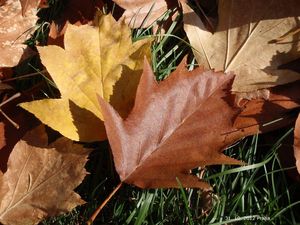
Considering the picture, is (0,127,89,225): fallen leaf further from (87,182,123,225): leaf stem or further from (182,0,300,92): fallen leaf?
(182,0,300,92): fallen leaf

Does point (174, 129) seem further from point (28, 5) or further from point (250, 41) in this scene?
point (28, 5)

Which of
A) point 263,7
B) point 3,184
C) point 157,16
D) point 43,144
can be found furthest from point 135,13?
point 3,184

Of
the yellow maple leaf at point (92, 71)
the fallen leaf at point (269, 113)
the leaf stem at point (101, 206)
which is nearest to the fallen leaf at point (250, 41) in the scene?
the fallen leaf at point (269, 113)

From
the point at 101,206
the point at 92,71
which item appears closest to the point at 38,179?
the point at 101,206

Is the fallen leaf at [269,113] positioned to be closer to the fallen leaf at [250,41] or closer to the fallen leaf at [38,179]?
the fallen leaf at [250,41]

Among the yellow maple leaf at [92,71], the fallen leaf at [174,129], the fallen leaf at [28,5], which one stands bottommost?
the fallen leaf at [174,129]

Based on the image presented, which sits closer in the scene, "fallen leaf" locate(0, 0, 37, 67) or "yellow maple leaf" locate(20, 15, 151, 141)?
"yellow maple leaf" locate(20, 15, 151, 141)

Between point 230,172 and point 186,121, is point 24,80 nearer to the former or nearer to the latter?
A: point 186,121

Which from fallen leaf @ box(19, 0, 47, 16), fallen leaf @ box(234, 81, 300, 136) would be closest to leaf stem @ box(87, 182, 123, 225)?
fallen leaf @ box(234, 81, 300, 136)
